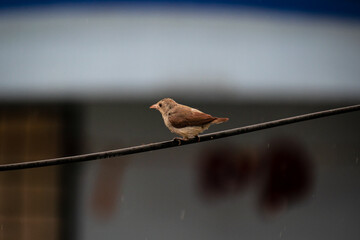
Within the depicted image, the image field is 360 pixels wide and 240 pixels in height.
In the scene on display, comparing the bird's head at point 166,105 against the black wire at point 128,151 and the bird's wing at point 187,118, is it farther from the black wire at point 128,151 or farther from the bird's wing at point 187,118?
the black wire at point 128,151

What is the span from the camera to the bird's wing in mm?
3209

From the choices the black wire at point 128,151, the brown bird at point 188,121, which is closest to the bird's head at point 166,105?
the brown bird at point 188,121

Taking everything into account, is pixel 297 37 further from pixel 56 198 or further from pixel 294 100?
pixel 56 198

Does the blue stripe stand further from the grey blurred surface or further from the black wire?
the black wire

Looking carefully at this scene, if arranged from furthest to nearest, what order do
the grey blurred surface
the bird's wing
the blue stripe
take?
the grey blurred surface < the blue stripe < the bird's wing

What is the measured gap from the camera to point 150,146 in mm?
2387

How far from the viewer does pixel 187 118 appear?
128 inches

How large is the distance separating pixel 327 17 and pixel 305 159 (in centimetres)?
207

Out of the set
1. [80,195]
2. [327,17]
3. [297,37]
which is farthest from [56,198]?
[327,17]

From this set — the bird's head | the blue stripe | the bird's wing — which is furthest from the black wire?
the blue stripe

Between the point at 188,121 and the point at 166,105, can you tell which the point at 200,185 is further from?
the point at 188,121

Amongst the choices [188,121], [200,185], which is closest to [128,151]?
[188,121]

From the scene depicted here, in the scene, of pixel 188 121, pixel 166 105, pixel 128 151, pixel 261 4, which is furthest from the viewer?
pixel 261 4

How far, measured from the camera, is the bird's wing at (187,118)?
3209 millimetres
